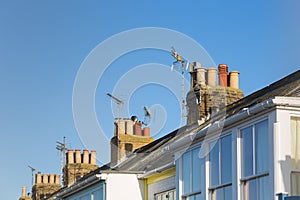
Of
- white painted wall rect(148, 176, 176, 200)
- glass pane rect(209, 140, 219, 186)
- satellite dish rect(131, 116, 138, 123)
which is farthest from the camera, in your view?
satellite dish rect(131, 116, 138, 123)

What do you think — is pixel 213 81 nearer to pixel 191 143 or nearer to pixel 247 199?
pixel 191 143

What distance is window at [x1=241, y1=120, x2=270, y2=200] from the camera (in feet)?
47.9

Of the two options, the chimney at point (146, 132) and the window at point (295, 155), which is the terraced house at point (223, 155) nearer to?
the window at point (295, 155)

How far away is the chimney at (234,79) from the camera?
80.1ft

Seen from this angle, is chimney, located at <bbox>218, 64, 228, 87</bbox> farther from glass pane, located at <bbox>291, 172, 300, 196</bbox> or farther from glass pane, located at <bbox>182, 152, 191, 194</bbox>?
glass pane, located at <bbox>291, 172, 300, 196</bbox>

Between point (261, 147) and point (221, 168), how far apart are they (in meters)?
1.88

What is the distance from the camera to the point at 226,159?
16.2 m

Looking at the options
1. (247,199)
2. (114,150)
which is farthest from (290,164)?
(114,150)

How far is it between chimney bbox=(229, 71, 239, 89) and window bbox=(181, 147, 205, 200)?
6344 mm

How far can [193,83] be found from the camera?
981 inches

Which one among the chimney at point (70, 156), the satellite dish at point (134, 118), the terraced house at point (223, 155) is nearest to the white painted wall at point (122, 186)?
the terraced house at point (223, 155)

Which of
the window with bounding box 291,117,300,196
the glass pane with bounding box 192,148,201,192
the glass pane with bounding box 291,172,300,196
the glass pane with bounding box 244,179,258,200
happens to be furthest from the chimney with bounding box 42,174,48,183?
the glass pane with bounding box 291,172,300,196

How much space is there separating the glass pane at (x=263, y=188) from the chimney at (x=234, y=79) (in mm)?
9866

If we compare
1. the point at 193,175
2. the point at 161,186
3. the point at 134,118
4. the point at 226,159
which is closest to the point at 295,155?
the point at 226,159
